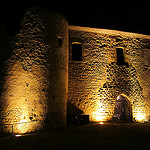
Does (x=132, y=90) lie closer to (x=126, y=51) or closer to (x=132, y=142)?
(x=126, y=51)

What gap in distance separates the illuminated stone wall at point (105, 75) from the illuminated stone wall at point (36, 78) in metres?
1.49

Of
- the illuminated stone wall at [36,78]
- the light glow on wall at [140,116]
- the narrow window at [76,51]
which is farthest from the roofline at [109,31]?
the light glow on wall at [140,116]

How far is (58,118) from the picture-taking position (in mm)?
7191

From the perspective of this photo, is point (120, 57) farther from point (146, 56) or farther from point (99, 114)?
point (99, 114)

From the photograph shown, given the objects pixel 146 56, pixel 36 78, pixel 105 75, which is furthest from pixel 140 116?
pixel 36 78

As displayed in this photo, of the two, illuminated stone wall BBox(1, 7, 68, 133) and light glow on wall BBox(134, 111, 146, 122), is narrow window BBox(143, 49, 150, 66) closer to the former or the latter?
light glow on wall BBox(134, 111, 146, 122)

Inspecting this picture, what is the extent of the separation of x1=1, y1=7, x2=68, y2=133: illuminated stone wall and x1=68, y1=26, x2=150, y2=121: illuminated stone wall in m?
1.49

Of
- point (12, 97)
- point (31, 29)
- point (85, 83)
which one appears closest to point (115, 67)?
point (85, 83)

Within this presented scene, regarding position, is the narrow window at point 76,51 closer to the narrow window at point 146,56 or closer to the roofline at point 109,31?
the roofline at point 109,31

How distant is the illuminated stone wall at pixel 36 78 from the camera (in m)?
6.46

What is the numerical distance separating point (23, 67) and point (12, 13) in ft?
9.89

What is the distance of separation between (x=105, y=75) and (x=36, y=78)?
4.78 meters

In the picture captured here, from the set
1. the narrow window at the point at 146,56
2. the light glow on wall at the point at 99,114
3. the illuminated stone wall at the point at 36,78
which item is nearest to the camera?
the illuminated stone wall at the point at 36,78

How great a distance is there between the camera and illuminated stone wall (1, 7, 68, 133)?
6.46 meters
